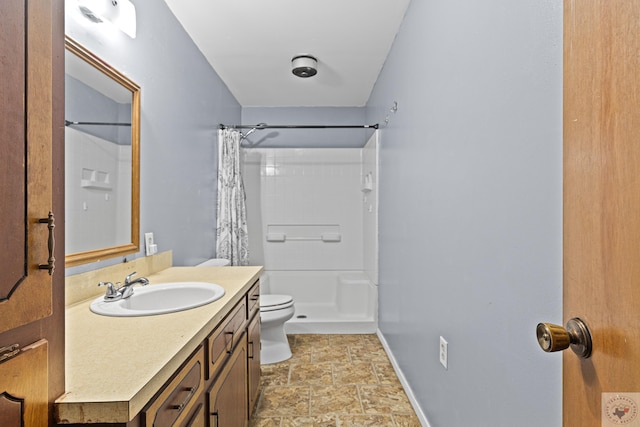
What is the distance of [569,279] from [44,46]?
102 centimetres

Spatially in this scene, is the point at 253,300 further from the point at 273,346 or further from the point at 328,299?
the point at 328,299

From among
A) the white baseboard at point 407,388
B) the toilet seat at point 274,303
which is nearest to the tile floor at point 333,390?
the white baseboard at point 407,388

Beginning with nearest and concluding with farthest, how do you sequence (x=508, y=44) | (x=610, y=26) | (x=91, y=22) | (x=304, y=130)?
(x=610, y=26) → (x=508, y=44) → (x=91, y=22) → (x=304, y=130)

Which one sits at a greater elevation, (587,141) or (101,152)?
(101,152)

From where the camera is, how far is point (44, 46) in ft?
2.04

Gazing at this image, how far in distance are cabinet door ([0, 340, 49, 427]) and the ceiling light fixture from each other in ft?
8.75

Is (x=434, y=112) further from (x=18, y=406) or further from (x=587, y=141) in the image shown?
(x=18, y=406)

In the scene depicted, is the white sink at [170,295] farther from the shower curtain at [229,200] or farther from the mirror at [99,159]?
the shower curtain at [229,200]

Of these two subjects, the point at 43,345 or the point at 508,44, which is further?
the point at 508,44

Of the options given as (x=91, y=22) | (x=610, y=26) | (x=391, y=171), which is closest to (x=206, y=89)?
(x=91, y=22)

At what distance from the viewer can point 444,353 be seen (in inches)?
62.4

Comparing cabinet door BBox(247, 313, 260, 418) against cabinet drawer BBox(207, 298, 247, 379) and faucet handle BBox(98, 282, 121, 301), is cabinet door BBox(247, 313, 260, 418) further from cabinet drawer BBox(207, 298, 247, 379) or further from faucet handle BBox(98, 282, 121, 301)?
faucet handle BBox(98, 282, 121, 301)

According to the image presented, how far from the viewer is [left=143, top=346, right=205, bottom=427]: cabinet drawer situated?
0.80 m

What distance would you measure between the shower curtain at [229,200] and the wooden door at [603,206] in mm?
2721
